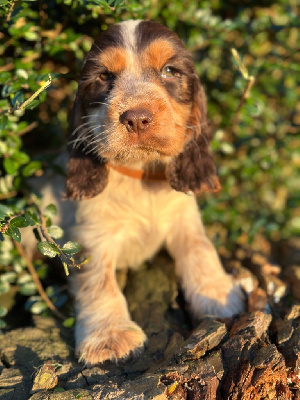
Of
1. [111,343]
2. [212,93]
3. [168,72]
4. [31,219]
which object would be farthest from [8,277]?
[212,93]

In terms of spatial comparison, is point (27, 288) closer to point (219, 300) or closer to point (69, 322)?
point (69, 322)

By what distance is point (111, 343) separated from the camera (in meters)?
3.26

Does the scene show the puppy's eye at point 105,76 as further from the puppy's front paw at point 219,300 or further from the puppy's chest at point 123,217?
the puppy's front paw at point 219,300

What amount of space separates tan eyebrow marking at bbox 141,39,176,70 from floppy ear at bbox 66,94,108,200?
588 millimetres

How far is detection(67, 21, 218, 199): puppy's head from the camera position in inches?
119

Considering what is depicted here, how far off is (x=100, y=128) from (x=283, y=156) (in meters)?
2.66

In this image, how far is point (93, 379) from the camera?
2.94 m

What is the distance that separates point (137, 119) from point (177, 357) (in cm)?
146

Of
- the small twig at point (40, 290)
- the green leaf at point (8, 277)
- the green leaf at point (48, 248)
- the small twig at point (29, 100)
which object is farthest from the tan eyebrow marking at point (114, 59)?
the green leaf at point (8, 277)

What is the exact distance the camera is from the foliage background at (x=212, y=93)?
376 centimetres

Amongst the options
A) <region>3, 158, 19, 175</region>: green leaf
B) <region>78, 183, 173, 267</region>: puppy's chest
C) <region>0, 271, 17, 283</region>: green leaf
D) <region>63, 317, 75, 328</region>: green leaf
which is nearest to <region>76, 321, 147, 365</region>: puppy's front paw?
<region>63, 317, 75, 328</region>: green leaf

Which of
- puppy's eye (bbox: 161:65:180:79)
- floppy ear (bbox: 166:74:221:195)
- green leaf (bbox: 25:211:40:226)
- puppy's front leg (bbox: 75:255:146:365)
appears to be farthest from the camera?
floppy ear (bbox: 166:74:221:195)

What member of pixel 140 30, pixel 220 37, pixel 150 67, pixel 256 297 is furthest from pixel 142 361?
pixel 220 37

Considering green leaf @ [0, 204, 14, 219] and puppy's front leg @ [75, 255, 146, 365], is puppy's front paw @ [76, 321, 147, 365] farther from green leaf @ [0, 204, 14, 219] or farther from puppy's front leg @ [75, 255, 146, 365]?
green leaf @ [0, 204, 14, 219]
